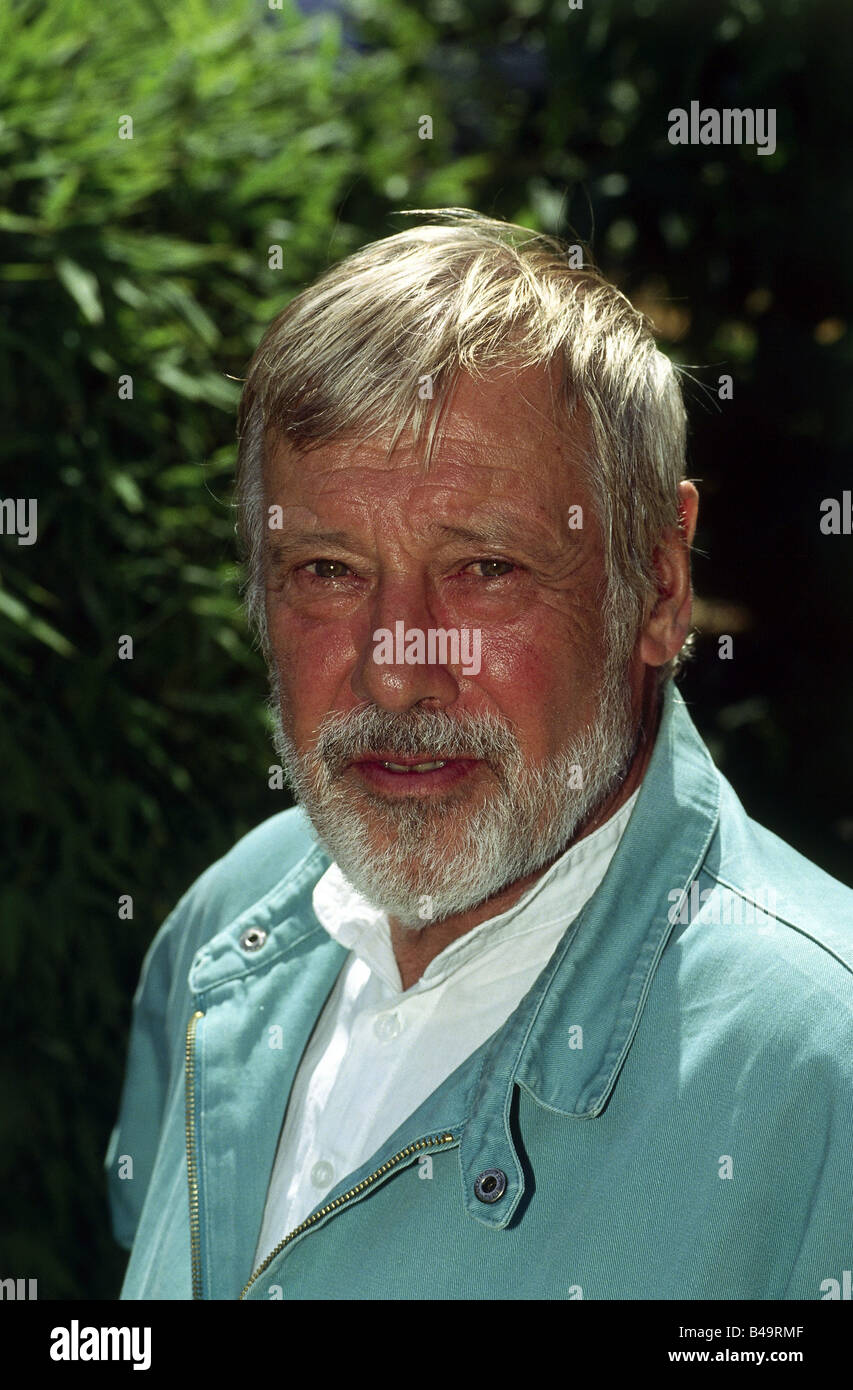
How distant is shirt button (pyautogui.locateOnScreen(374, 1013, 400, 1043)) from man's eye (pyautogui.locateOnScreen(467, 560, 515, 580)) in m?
0.52

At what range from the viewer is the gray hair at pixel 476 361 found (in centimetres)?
155

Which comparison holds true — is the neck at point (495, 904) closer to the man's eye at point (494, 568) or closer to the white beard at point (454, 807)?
the white beard at point (454, 807)

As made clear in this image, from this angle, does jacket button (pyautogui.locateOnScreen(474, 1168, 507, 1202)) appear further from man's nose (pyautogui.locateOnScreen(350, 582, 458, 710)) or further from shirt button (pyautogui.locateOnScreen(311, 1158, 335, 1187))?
man's nose (pyautogui.locateOnScreen(350, 582, 458, 710))

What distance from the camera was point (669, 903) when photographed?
1547 mm

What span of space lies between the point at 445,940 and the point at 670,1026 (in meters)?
0.34

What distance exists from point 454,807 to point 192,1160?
562 mm

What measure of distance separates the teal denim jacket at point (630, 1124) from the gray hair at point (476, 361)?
0.84ft

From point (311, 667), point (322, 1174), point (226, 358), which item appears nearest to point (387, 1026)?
point (322, 1174)

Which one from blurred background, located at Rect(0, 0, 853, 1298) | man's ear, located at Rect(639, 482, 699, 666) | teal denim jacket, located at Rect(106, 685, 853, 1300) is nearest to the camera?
teal denim jacket, located at Rect(106, 685, 853, 1300)

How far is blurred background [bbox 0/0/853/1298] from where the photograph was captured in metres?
2.89

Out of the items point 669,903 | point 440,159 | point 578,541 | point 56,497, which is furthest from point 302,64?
point 669,903

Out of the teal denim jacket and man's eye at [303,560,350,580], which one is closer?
the teal denim jacket

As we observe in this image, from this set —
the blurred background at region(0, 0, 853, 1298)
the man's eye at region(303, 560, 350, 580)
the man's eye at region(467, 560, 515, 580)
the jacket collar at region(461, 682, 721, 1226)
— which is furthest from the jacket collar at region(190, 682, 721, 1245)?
the blurred background at region(0, 0, 853, 1298)
